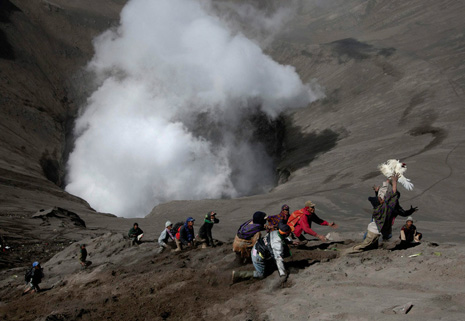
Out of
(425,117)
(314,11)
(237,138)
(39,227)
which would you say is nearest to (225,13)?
(314,11)

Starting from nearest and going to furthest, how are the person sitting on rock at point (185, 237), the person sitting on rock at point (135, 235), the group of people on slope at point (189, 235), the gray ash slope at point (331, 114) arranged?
the group of people on slope at point (189, 235), the person sitting on rock at point (185, 237), the person sitting on rock at point (135, 235), the gray ash slope at point (331, 114)

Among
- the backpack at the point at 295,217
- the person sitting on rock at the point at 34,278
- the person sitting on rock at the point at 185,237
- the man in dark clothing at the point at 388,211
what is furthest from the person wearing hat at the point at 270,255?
the person sitting on rock at the point at 34,278

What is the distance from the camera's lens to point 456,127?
28453mm

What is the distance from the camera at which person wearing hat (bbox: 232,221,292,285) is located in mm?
6789

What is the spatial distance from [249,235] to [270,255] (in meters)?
0.89

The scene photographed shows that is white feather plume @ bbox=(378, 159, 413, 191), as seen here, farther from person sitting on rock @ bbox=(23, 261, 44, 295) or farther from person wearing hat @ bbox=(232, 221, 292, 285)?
person sitting on rock @ bbox=(23, 261, 44, 295)

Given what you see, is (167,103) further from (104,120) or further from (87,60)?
(87,60)

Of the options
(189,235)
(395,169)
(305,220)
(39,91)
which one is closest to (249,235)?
(305,220)

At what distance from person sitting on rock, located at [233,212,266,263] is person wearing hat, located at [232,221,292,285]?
68cm

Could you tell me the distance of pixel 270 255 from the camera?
7234mm

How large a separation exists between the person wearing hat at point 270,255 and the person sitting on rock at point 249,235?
68cm

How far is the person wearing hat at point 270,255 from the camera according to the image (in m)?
6.79

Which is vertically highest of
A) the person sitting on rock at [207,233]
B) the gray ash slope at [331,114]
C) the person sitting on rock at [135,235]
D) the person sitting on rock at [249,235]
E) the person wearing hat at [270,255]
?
the gray ash slope at [331,114]

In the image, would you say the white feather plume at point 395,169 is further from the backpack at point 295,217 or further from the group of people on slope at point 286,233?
the backpack at point 295,217
